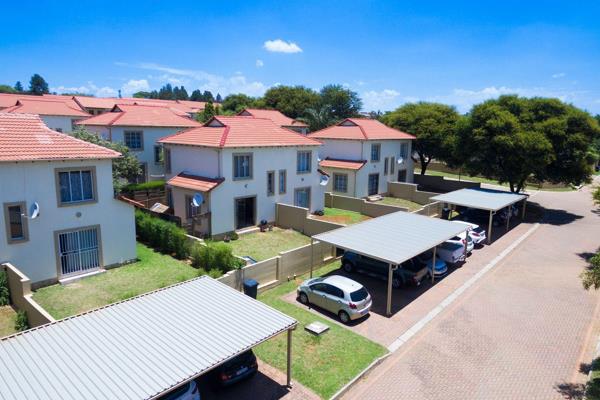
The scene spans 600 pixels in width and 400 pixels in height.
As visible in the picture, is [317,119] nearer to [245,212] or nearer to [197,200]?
[245,212]

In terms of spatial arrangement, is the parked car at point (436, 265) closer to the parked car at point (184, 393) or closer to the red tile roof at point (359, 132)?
the parked car at point (184, 393)

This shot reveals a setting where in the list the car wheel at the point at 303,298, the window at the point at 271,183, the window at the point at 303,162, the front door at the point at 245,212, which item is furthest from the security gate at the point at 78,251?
the window at the point at 303,162

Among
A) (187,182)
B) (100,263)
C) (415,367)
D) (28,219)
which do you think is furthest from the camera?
(187,182)

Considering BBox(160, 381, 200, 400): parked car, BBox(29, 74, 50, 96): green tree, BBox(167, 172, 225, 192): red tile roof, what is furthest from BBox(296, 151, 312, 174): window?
BBox(29, 74, 50, 96): green tree

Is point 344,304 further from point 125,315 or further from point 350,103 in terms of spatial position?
point 350,103

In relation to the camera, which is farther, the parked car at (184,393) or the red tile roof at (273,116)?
the red tile roof at (273,116)

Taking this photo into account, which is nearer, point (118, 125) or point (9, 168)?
point (9, 168)

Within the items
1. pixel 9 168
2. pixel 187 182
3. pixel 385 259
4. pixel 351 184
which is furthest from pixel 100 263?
pixel 351 184
